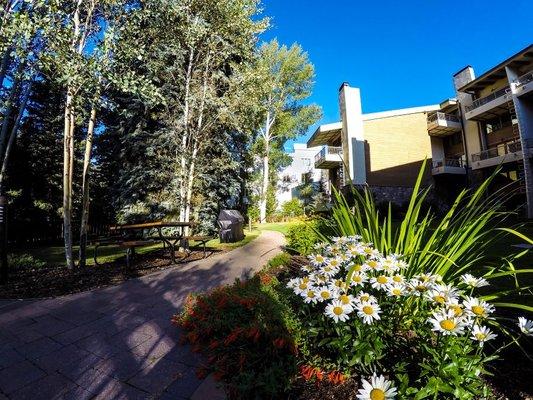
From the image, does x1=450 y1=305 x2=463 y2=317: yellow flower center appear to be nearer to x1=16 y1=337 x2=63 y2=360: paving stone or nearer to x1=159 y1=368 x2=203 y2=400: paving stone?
x1=159 y1=368 x2=203 y2=400: paving stone

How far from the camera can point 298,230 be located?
A: 6.76m

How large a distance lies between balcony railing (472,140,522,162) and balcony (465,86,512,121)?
226 centimetres

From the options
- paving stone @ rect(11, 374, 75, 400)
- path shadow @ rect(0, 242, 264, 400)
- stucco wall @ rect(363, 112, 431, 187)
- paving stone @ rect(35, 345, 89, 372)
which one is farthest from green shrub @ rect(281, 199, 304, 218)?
paving stone @ rect(11, 374, 75, 400)

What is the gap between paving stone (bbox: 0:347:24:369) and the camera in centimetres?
279

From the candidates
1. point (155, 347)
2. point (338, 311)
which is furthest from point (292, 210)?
point (338, 311)

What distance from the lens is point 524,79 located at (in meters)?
16.7

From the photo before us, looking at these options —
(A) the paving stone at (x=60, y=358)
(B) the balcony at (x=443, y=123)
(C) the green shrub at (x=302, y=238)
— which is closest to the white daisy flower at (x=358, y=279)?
(A) the paving stone at (x=60, y=358)

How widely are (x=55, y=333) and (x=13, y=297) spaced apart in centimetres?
218

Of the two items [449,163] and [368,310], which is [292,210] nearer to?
[449,163]

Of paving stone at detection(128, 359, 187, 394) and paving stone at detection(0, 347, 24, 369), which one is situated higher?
paving stone at detection(0, 347, 24, 369)

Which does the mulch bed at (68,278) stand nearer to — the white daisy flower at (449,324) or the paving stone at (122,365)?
the paving stone at (122,365)

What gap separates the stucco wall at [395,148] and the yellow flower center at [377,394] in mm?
23067

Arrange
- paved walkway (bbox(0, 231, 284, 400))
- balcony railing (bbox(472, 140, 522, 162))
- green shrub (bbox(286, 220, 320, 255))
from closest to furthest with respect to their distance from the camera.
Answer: paved walkway (bbox(0, 231, 284, 400))
green shrub (bbox(286, 220, 320, 255))
balcony railing (bbox(472, 140, 522, 162))

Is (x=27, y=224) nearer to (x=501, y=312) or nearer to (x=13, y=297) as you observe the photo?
(x=13, y=297)
